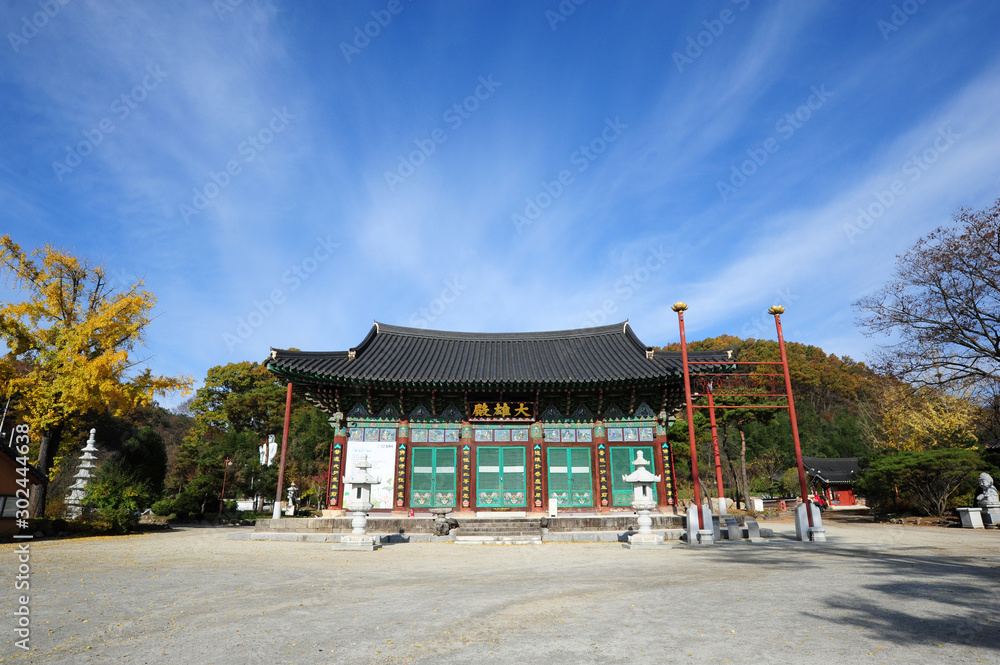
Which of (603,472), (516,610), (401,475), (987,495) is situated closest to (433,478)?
(401,475)

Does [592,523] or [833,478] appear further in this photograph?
[833,478]

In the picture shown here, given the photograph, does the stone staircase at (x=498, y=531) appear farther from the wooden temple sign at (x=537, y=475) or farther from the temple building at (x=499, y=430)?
the temple building at (x=499, y=430)

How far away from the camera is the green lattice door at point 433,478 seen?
18219 millimetres

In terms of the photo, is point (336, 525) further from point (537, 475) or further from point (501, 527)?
point (537, 475)

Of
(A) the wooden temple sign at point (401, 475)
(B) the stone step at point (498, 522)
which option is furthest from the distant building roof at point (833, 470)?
(A) the wooden temple sign at point (401, 475)

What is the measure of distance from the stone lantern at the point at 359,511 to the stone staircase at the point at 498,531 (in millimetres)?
2732

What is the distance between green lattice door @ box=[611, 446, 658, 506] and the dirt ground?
8.35 m

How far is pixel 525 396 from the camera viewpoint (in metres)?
19.1

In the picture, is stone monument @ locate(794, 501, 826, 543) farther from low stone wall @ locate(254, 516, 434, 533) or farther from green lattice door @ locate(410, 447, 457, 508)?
green lattice door @ locate(410, 447, 457, 508)

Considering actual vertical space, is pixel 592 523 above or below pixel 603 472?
below

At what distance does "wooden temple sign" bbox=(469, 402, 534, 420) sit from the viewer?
1902 cm

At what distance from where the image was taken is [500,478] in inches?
733

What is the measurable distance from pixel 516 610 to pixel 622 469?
13684mm

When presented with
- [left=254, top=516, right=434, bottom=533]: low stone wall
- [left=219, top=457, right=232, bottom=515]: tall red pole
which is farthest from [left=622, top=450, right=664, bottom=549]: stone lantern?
[left=219, top=457, right=232, bottom=515]: tall red pole
